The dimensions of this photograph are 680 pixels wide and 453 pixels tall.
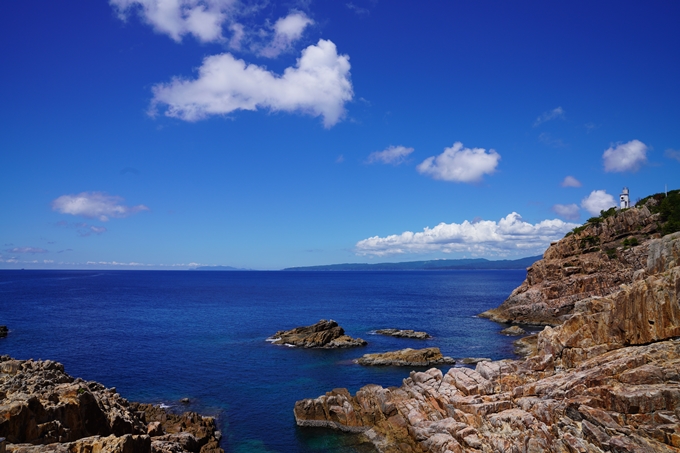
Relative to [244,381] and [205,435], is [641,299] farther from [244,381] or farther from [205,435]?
[244,381]

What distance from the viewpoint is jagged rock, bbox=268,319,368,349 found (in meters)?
83.2

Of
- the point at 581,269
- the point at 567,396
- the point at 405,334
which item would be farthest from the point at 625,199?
the point at 567,396

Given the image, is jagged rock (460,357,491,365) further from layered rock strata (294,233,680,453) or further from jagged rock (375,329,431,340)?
layered rock strata (294,233,680,453)

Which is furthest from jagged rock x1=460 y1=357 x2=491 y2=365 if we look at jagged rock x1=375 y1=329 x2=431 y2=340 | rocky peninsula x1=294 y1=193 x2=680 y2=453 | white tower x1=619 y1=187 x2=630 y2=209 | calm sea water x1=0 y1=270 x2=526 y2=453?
white tower x1=619 y1=187 x2=630 y2=209

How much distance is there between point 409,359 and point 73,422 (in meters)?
49.9

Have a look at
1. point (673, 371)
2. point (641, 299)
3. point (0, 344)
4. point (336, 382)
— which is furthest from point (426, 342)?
point (0, 344)

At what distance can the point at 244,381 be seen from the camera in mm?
60906

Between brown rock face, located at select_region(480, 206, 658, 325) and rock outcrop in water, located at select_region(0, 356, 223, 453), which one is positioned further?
brown rock face, located at select_region(480, 206, 658, 325)

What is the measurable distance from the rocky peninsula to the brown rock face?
56883 millimetres

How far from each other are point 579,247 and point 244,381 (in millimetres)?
90803

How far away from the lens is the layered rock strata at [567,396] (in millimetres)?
29016

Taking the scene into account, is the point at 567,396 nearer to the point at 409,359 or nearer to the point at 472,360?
the point at 472,360

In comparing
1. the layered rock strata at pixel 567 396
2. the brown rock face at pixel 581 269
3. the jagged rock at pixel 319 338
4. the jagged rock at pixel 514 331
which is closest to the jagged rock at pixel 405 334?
the jagged rock at pixel 319 338

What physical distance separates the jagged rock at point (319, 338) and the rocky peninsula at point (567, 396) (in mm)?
33732
